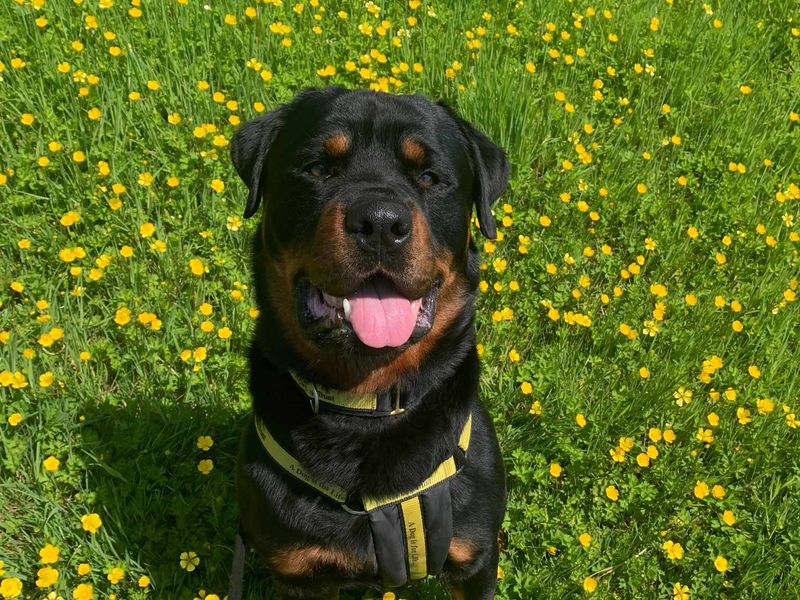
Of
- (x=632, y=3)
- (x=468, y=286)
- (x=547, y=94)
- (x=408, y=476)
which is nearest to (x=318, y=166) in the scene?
(x=468, y=286)

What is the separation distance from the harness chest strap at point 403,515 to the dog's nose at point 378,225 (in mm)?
637

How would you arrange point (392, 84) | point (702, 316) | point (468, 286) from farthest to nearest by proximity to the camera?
point (392, 84) → point (702, 316) → point (468, 286)

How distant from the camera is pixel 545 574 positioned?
2494 millimetres

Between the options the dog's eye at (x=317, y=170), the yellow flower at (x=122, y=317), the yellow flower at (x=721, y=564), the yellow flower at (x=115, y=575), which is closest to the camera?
the dog's eye at (x=317, y=170)

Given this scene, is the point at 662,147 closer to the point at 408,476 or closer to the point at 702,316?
the point at 702,316

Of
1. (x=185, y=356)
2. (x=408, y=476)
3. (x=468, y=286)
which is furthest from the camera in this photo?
(x=185, y=356)

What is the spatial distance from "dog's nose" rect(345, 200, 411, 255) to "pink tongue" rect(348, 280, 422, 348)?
0.14 m

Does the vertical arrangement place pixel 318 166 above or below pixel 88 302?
above

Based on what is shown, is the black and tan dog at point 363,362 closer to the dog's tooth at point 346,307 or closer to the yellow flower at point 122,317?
the dog's tooth at point 346,307

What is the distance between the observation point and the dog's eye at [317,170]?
80.5 inches

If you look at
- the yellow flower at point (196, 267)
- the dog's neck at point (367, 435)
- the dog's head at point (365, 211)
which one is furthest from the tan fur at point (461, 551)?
the yellow flower at point (196, 267)

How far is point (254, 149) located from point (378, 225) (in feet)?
2.19

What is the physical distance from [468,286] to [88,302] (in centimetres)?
173

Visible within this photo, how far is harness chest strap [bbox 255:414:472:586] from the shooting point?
6.35 ft
